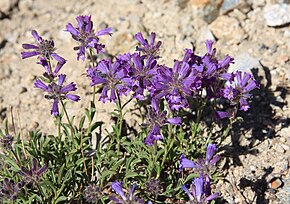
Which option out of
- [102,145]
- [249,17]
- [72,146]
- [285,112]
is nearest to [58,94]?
[72,146]

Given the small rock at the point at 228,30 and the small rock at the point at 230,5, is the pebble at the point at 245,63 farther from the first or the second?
the small rock at the point at 230,5

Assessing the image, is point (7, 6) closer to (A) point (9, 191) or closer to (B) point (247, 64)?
(B) point (247, 64)

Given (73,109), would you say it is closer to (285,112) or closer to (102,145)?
(102,145)

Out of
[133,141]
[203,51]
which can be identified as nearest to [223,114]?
[133,141]

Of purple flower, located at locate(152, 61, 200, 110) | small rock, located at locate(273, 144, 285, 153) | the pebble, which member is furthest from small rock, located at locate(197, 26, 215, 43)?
purple flower, located at locate(152, 61, 200, 110)

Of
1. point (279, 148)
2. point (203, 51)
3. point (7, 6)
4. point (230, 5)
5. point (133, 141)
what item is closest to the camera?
point (133, 141)

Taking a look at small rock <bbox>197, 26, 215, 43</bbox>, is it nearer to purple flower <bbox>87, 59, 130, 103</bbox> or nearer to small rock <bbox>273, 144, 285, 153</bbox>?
small rock <bbox>273, 144, 285, 153</bbox>
